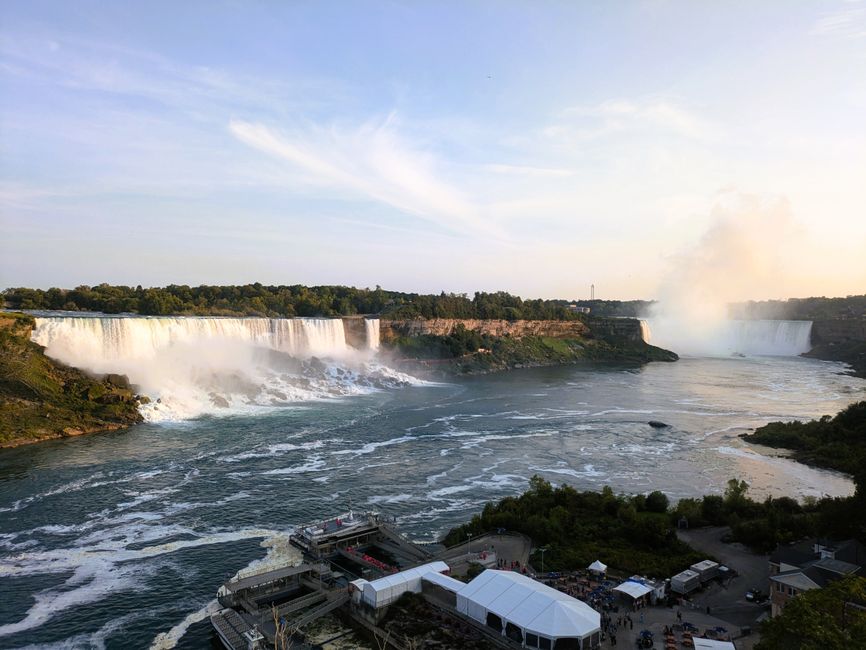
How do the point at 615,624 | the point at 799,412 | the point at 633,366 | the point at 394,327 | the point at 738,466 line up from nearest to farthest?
1. the point at 615,624
2. the point at 738,466
3. the point at 799,412
4. the point at 394,327
5. the point at 633,366

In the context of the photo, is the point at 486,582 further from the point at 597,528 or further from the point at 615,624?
the point at 597,528

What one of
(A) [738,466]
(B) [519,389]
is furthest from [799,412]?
(B) [519,389]

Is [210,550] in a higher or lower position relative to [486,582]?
lower

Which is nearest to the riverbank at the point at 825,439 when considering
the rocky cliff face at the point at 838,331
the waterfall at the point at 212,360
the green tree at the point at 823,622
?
the green tree at the point at 823,622

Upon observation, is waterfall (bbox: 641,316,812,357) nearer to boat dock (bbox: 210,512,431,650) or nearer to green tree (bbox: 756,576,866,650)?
boat dock (bbox: 210,512,431,650)

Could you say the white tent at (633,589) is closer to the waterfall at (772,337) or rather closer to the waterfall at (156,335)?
the waterfall at (156,335)

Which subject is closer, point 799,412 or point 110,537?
point 110,537

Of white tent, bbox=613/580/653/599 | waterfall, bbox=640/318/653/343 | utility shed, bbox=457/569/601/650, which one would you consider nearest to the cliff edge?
waterfall, bbox=640/318/653/343
